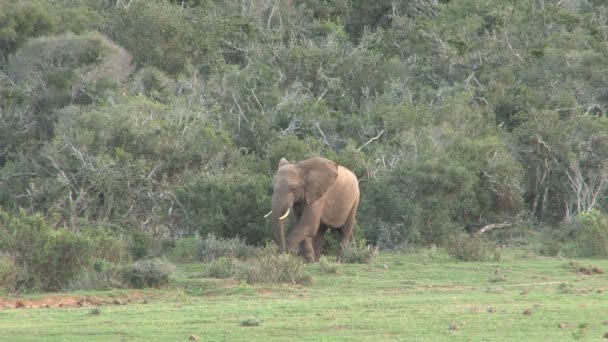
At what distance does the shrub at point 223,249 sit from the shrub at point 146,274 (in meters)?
3.31

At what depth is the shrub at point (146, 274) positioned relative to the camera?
1678 cm

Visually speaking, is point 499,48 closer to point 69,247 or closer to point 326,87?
point 326,87

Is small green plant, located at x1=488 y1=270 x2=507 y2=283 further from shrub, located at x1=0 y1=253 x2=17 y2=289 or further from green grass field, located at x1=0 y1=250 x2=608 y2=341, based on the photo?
shrub, located at x1=0 y1=253 x2=17 y2=289

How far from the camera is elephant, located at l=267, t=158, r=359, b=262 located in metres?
20.5

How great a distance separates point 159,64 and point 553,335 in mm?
23994

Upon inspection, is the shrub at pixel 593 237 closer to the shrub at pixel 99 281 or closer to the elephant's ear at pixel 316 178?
the elephant's ear at pixel 316 178

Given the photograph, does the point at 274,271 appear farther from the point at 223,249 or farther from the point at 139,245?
the point at 139,245

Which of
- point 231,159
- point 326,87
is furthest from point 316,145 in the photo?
point 326,87

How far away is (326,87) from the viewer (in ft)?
110

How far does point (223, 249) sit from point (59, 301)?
5188 mm

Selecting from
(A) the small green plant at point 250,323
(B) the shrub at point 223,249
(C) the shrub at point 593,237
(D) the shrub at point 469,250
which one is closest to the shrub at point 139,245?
(B) the shrub at point 223,249

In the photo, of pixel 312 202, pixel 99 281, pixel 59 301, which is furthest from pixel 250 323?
pixel 312 202

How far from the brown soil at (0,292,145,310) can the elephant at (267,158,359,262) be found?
15.6ft

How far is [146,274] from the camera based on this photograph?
55.0ft
